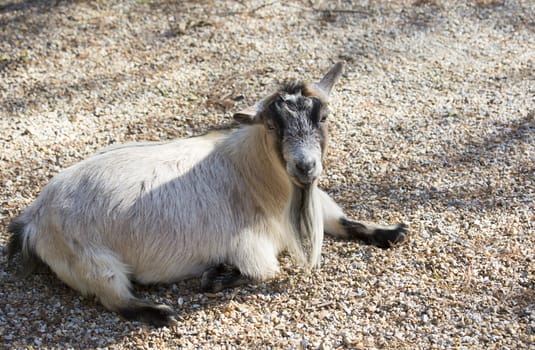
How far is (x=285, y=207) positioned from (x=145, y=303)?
44.2 inches

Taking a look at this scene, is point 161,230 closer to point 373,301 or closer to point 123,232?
point 123,232

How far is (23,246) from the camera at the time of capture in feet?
13.7

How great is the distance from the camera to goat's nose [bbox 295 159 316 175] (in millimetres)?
3664

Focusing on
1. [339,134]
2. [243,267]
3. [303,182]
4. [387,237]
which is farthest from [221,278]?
[339,134]

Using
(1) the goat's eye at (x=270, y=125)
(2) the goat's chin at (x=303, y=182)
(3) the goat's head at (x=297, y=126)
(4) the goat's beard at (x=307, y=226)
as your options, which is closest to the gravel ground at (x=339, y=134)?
(4) the goat's beard at (x=307, y=226)

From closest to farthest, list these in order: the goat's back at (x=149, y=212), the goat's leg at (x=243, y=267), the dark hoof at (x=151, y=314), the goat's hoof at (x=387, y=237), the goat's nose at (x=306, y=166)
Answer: the goat's nose at (x=306, y=166) < the dark hoof at (x=151, y=314) < the goat's back at (x=149, y=212) < the goat's leg at (x=243, y=267) < the goat's hoof at (x=387, y=237)

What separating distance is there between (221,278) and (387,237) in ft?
4.16

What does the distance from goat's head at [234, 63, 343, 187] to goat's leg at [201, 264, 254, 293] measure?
808 mm

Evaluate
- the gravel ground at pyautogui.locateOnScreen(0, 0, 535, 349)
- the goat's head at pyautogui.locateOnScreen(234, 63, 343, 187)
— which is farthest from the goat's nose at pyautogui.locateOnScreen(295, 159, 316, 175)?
the gravel ground at pyautogui.locateOnScreen(0, 0, 535, 349)

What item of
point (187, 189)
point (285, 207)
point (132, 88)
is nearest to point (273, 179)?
point (285, 207)

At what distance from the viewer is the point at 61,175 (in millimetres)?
4258

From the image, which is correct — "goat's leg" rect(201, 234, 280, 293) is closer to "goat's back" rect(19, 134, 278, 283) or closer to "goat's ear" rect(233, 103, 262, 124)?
"goat's back" rect(19, 134, 278, 283)

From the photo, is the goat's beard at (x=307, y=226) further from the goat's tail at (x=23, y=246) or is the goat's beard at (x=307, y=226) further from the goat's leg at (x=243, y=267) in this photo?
the goat's tail at (x=23, y=246)

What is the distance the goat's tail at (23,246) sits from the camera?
13.7 feet
